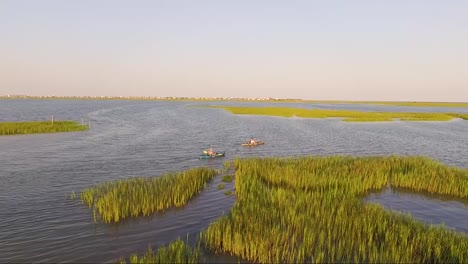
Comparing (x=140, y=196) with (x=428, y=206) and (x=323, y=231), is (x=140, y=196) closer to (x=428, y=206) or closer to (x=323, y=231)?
(x=323, y=231)

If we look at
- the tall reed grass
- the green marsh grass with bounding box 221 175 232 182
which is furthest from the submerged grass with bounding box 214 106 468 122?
the tall reed grass

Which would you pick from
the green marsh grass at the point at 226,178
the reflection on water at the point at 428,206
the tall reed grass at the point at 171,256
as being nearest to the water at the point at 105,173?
the green marsh grass at the point at 226,178

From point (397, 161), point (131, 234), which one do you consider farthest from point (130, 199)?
point (397, 161)

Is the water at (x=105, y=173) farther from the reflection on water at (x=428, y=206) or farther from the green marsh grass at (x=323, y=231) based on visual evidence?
the reflection on water at (x=428, y=206)

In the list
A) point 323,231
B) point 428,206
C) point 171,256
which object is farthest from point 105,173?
point 428,206

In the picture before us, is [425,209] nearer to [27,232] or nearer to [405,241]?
[405,241]

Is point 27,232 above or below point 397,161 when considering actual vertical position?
below
